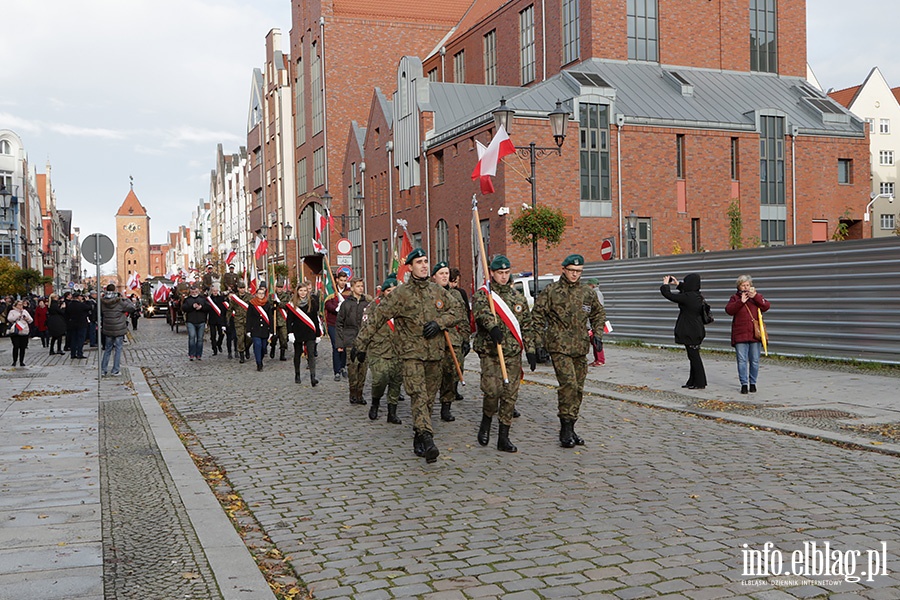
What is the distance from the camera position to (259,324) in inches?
697

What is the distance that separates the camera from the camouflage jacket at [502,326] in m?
8.34

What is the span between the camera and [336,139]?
2267 inches

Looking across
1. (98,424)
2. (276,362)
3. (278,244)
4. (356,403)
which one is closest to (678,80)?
(276,362)

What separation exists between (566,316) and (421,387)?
1533 millimetres

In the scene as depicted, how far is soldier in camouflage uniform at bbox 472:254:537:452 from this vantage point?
8.19 metres

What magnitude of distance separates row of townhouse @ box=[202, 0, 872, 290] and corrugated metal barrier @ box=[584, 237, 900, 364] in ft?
27.2

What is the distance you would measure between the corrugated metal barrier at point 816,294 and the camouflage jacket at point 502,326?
343 inches

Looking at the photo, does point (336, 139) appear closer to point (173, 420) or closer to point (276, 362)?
point (276, 362)

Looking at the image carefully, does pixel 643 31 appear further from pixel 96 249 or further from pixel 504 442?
pixel 504 442

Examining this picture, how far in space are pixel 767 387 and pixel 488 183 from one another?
5.06 metres

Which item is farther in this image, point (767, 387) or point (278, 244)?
point (278, 244)

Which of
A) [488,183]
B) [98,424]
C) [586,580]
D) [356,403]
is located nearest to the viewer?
[586,580]

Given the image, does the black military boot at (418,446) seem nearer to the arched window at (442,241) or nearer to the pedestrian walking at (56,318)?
the pedestrian walking at (56,318)

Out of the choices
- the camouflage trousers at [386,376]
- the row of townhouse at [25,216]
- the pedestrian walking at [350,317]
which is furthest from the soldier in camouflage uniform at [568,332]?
the row of townhouse at [25,216]
